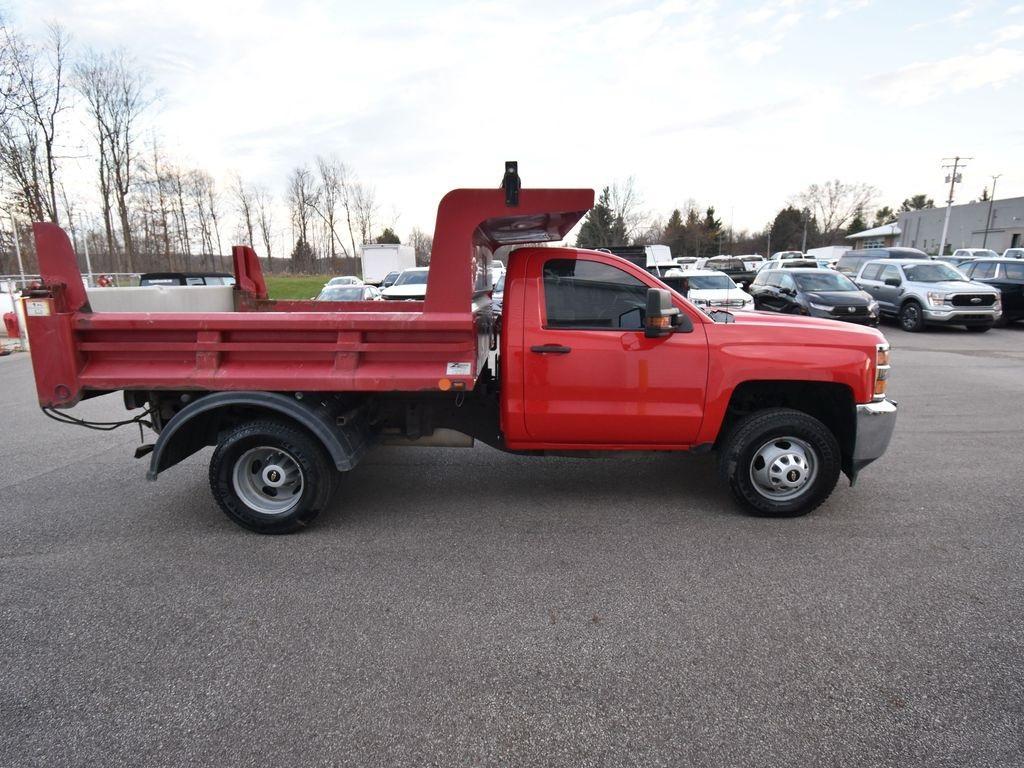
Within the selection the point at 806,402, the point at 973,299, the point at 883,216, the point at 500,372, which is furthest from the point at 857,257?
the point at 883,216

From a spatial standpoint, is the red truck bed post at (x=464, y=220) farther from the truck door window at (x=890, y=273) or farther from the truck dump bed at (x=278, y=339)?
the truck door window at (x=890, y=273)

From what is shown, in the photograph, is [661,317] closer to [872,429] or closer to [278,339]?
[872,429]

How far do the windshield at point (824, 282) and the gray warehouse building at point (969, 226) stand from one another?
49874 mm

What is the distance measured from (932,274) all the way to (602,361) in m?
15.9

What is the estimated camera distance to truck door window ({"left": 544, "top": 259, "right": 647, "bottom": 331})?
4238 mm

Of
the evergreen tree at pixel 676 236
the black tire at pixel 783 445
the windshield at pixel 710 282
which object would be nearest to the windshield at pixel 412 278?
the windshield at pixel 710 282

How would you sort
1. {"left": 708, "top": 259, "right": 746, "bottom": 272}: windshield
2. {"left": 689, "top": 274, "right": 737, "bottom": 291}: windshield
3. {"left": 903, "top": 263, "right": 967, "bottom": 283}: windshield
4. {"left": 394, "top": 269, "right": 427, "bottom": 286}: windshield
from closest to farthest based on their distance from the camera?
{"left": 903, "top": 263, "right": 967, "bottom": 283}: windshield
{"left": 689, "top": 274, "right": 737, "bottom": 291}: windshield
{"left": 394, "top": 269, "right": 427, "bottom": 286}: windshield
{"left": 708, "top": 259, "right": 746, "bottom": 272}: windshield

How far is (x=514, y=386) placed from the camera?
4.27m

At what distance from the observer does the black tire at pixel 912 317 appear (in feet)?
50.1

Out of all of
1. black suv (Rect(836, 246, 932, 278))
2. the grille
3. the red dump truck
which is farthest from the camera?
black suv (Rect(836, 246, 932, 278))

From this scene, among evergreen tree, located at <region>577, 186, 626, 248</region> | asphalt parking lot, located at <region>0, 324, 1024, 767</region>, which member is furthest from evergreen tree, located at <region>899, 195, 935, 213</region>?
asphalt parking lot, located at <region>0, 324, 1024, 767</region>

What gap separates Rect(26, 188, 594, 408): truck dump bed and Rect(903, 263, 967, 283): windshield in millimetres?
15743

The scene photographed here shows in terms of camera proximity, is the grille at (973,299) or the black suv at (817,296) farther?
the grille at (973,299)

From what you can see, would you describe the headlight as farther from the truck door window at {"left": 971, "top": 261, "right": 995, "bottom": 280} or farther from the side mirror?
the truck door window at {"left": 971, "top": 261, "right": 995, "bottom": 280}
